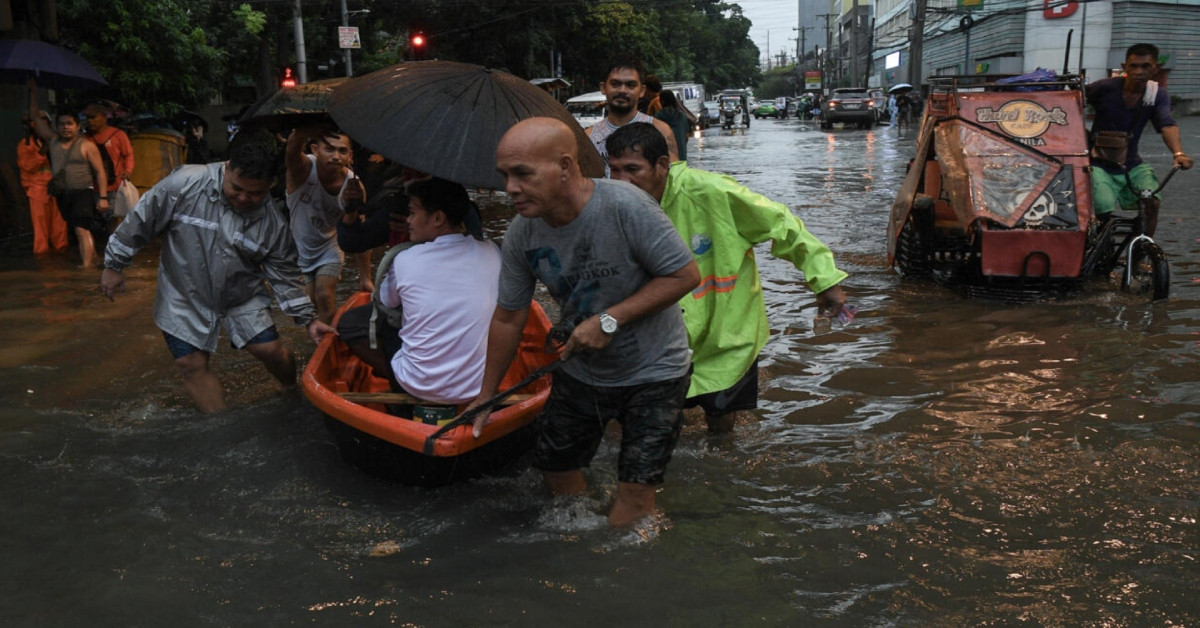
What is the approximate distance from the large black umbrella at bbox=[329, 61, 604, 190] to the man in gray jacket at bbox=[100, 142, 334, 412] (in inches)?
38.7

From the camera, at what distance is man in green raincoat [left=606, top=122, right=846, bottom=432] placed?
14.2 ft

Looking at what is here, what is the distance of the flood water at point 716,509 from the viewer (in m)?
3.48

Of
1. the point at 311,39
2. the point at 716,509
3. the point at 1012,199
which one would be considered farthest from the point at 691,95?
the point at 716,509

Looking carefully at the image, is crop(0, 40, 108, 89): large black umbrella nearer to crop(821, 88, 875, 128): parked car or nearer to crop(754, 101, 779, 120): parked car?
crop(821, 88, 875, 128): parked car

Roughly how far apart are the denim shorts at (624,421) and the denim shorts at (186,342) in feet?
7.44

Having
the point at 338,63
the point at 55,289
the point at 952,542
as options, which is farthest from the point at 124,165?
the point at 338,63

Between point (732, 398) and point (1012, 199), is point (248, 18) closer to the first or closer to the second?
point (1012, 199)

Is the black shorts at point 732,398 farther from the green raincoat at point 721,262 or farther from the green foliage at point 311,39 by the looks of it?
the green foliage at point 311,39

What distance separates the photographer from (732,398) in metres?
4.69

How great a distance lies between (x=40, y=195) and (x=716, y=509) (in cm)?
1007

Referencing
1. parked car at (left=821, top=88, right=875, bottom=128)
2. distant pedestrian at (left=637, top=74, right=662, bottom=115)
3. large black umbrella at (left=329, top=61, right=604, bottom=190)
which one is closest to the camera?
large black umbrella at (left=329, top=61, right=604, bottom=190)

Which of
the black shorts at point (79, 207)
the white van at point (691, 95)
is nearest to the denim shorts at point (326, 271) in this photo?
the black shorts at point (79, 207)

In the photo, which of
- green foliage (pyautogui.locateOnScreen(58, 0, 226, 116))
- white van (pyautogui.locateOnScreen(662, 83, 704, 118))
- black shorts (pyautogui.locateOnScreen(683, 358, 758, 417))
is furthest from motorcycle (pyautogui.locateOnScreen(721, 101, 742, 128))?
black shorts (pyautogui.locateOnScreen(683, 358, 758, 417))

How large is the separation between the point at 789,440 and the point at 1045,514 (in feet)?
4.43
